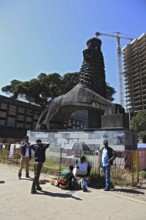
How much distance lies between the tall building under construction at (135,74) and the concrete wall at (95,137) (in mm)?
74360

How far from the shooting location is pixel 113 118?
1181cm

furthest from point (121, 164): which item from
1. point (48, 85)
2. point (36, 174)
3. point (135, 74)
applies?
point (135, 74)

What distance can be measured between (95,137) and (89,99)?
255 centimetres

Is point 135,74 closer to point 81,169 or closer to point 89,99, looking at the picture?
point 89,99

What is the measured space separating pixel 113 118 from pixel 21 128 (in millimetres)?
36214

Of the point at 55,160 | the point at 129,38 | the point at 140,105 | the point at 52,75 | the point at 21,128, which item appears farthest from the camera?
the point at 129,38

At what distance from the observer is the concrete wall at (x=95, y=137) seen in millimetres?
11205

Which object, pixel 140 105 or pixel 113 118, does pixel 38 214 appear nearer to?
pixel 113 118

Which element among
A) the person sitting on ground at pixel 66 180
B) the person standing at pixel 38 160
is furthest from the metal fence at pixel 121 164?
the person standing at pixel 38 160

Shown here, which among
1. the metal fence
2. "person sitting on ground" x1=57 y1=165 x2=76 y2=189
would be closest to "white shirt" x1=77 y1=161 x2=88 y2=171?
"person sitting on ground" x1=57 y1=165 x2=76 y2=189

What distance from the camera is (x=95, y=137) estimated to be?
12320mm

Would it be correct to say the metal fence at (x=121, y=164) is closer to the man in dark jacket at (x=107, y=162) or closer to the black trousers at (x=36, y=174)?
the man in dark jacket at (x=107, y=162)

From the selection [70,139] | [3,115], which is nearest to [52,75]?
[3,115]

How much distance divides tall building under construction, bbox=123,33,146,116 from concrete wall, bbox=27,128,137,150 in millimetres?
74360
